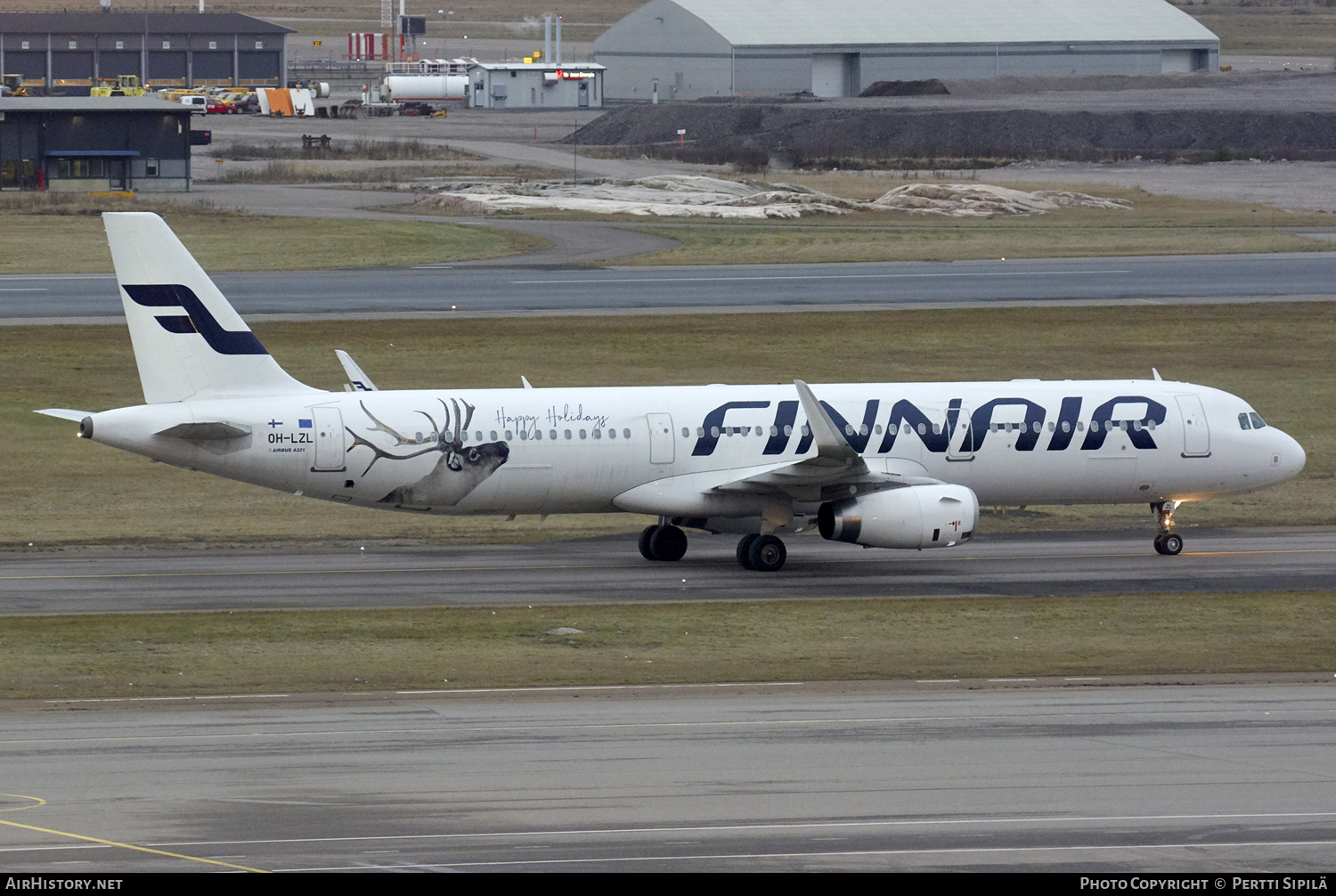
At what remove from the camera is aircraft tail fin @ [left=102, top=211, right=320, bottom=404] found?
3653 cm

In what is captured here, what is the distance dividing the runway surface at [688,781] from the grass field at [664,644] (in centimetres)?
127

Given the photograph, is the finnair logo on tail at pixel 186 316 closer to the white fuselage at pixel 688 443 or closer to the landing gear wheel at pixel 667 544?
the white fuselage at pixel 688 443

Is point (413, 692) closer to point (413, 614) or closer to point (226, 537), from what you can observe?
point (413, 614)

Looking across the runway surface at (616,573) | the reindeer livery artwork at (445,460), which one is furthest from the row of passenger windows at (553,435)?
the runway surface at (616,573)

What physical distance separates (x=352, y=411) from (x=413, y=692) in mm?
11473

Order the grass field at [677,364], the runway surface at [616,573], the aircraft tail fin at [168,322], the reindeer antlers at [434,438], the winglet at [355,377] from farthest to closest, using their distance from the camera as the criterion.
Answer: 1. the grass field at [677,364]
2. the winglet at [355,377]
3. the reindeer antlers at [434,438]
4. the aircraft tail fin at [168,322]
5. the runway surface at [616,573]

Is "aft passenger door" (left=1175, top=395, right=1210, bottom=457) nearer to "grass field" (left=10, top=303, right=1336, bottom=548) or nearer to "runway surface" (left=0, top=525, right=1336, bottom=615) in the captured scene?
"runway surface" (left=0, top=525, right=1336, bottom=615)

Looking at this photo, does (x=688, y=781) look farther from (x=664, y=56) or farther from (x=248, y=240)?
(x=664, y=56)

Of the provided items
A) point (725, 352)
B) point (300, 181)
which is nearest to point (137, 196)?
point (300, 181)

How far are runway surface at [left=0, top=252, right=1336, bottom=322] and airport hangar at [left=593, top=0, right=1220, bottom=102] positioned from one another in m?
86.1

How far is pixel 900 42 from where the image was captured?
167125 mm

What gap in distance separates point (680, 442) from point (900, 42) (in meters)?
136

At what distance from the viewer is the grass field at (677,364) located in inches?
1823

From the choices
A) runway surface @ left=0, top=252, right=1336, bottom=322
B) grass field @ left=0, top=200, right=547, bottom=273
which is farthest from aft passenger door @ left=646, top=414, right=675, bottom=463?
grass field @ left=0, top=200, right=547, bottom=273
